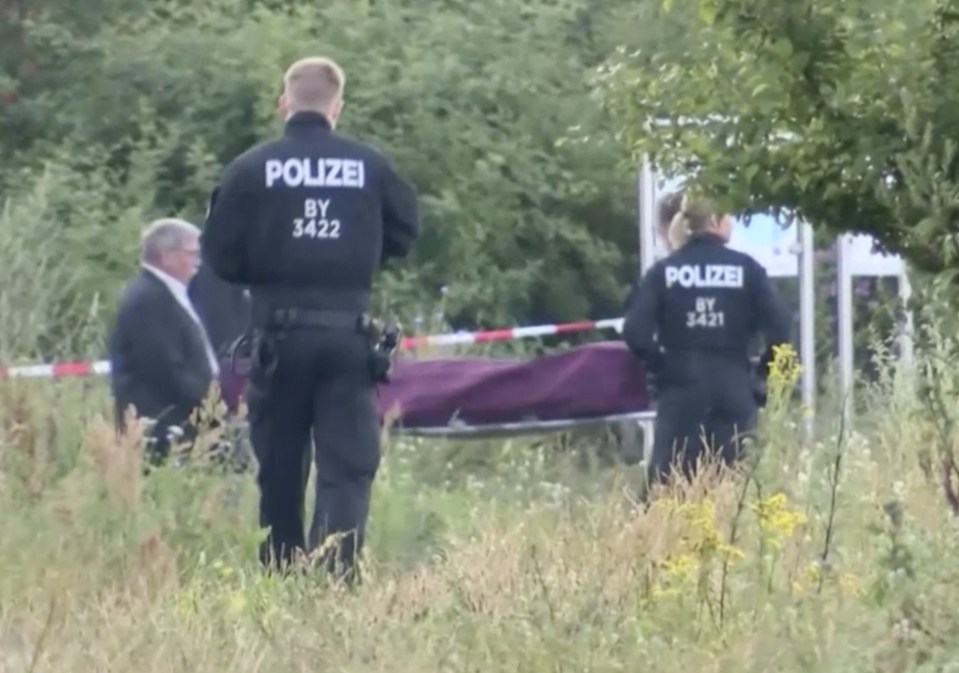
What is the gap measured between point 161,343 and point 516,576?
3686 mm

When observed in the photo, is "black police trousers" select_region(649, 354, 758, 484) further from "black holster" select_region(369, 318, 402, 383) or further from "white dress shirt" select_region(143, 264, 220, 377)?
"black holster" select_region(369, 318, 402, 383)

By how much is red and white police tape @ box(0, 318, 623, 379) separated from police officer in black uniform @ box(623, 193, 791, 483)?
39.0 inches

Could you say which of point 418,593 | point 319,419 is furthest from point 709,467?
point 418,593

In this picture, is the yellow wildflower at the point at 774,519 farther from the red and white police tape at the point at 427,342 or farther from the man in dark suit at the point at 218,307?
the man in dark suit at the point at 218,307

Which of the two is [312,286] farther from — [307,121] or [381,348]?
[307,121]

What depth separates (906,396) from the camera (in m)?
8.49

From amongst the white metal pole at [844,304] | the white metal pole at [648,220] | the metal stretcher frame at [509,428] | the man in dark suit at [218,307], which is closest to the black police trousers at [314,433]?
the metal stretcher frame at [509,428]

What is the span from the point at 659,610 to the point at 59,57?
11.2m

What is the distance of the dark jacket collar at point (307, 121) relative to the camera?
24.7 ft

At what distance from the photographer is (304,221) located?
7.36 m

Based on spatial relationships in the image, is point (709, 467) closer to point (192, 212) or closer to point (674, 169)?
point (674, 169)

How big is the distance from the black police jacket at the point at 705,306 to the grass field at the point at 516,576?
2.98 feet

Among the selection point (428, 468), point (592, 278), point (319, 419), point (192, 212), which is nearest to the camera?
point (319, 419)

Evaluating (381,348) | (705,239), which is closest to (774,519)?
(381,348)
